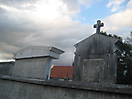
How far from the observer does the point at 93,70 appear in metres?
5.70

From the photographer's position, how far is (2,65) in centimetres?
543

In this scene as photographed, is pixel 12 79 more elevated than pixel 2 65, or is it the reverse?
pixel 2 65

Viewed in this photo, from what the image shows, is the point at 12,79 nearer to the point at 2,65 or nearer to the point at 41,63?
the point at 41,63

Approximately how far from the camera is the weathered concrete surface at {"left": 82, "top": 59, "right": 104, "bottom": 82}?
557 cm

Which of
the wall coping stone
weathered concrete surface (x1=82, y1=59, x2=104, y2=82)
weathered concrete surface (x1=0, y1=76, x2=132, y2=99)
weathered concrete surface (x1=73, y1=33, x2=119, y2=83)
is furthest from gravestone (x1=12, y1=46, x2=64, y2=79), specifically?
weathered concrete surface (x1=73, y1=33, x2=119, y2=83)

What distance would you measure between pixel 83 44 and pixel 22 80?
4164 mm

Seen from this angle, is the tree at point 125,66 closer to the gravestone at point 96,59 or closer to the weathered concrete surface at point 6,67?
the gravestone at point 96,59

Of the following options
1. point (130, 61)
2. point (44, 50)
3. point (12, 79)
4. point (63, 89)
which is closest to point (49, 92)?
point (63, 89)

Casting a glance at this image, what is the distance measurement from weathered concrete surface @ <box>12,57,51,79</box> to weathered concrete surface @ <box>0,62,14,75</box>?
36.2 inches

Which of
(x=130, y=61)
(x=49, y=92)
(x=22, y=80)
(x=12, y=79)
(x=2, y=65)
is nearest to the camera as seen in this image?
(x=49, y=92)

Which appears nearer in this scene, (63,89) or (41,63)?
(63,89)

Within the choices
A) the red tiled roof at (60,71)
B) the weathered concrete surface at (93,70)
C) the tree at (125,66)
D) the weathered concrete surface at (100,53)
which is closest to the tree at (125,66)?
the tree at (125,66)

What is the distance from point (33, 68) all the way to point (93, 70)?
302 centimetres

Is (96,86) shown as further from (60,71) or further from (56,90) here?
(60,71)
